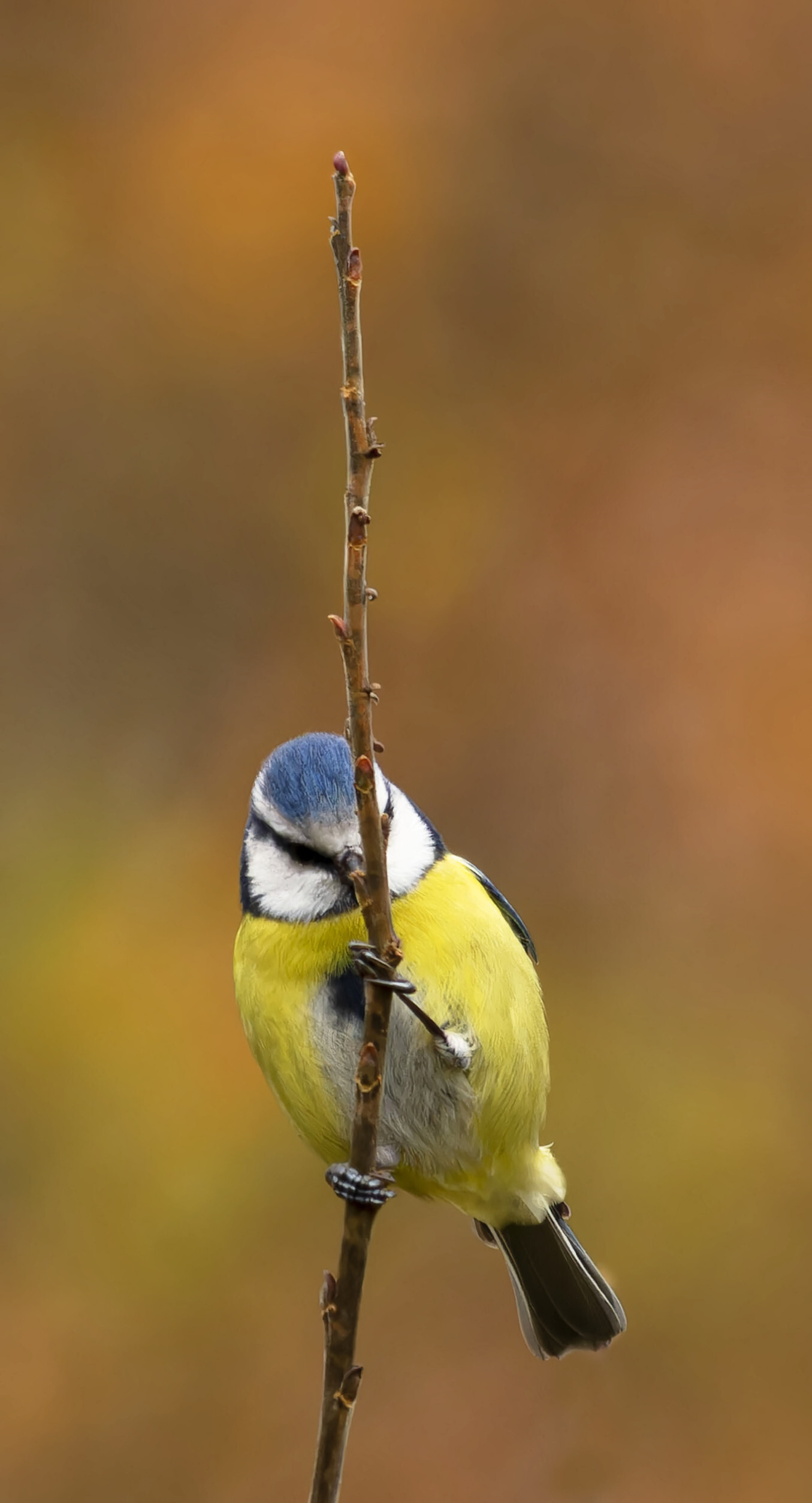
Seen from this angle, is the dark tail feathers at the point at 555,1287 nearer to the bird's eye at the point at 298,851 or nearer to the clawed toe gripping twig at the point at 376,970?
the bird's eye at the point at 298,851

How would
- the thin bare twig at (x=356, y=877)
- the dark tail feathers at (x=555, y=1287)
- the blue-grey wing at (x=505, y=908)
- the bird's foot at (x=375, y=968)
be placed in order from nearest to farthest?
the thin bare twig at (x=356, y=877) < the bird's foot at (x=375, y=968) < the blue-grey wing at (x=505, y=908) < the dark tail feathers at (x=555, y=1287)

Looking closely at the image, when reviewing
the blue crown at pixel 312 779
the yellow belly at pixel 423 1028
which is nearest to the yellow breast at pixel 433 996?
the yellow belly at pixel 423 1028

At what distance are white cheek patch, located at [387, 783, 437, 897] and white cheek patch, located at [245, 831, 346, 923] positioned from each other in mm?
57

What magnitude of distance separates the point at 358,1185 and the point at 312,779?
375mm

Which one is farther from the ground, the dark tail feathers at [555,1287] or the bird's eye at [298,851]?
the bird's eye at [298,851]

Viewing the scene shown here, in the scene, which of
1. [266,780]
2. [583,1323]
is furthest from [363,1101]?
[583,1323]

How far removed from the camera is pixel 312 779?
124 cm

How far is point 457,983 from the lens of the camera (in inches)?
49.5

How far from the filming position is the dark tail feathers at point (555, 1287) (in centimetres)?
162

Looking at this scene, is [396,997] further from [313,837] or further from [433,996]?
[313,837]

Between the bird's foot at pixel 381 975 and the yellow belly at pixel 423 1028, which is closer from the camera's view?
the bird's foot at pixel 381 975

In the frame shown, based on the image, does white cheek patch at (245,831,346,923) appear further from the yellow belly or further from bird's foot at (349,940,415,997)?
bird's foot at (349,940,415,997)

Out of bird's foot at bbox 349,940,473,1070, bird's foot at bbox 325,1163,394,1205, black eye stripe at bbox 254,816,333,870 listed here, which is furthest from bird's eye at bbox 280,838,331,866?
bird's foot at bbox 325,1163,394,1205

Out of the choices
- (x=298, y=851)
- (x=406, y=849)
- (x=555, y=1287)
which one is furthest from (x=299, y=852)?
(x=555, y=1287)
